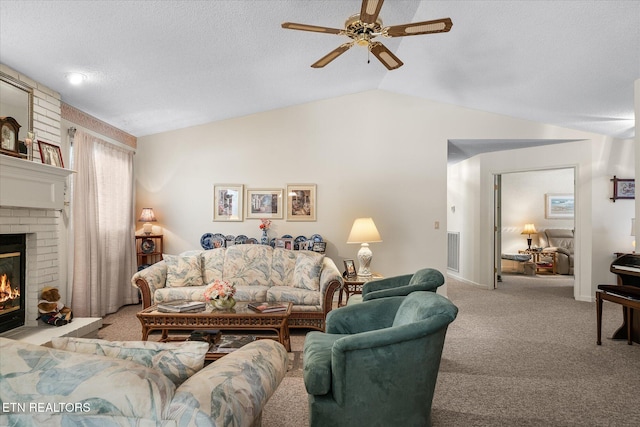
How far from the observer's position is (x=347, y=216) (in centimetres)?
580

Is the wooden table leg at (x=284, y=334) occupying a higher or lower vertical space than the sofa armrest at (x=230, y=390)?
lower

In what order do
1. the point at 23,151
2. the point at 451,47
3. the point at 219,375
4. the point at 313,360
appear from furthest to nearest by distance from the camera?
the point at 451,47 < the point at 23,151 < the point at 313,360 < the point at 219,375

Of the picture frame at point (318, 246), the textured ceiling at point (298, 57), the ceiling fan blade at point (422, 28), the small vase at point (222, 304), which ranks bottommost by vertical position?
the small vase at point (222, 304)

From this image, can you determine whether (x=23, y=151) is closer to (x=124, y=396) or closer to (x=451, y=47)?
(x=124, y=396)

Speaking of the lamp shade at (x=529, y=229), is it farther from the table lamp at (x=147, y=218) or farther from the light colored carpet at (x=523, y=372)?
the table lamp at (x=147, y=218)

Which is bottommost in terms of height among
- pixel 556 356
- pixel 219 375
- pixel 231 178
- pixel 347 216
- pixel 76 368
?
pixel 556 356

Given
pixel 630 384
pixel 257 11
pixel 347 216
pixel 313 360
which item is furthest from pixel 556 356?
pixel 257 11

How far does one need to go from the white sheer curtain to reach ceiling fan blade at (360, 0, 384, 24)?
3.65 meters

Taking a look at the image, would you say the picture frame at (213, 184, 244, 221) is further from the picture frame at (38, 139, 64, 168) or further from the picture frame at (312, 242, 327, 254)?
the picture frame at (38, 139, 64, 168)

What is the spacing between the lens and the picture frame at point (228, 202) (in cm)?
581

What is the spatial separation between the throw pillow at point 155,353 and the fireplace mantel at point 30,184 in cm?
256

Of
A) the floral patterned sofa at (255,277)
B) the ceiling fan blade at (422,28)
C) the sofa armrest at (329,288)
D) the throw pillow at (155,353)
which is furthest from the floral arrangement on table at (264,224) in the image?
the throw pillow at (155,353)

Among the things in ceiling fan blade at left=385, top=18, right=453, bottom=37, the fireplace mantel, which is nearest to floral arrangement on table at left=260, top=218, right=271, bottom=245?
the fireplace mantel

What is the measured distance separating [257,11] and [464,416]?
3428 millimetres
